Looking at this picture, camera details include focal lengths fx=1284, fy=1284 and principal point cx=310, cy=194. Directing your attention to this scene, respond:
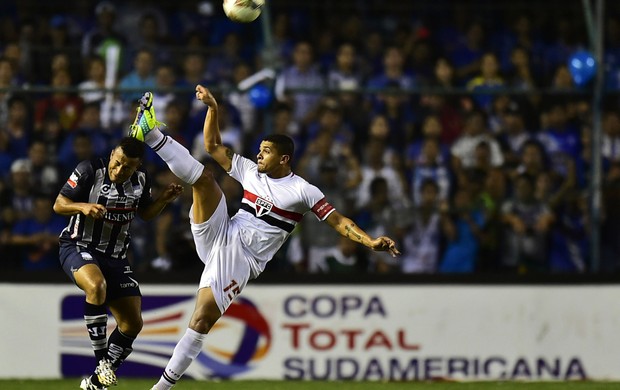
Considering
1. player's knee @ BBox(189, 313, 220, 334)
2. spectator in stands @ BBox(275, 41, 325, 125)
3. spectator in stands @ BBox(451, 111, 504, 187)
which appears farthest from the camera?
spectator in stands @ BBox(275, 41, 325, 125)

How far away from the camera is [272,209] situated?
10836 mm

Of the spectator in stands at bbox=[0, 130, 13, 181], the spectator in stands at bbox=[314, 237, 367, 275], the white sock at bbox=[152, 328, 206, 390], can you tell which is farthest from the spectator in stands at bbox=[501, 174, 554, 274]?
the spectator in stands at bbox=[0, 130, 13, 181]

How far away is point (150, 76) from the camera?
1501 cm

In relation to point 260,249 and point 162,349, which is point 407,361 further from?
point 260,249

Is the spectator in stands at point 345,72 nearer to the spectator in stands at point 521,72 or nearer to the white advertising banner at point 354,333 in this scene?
the spectator in stands at point 521,72

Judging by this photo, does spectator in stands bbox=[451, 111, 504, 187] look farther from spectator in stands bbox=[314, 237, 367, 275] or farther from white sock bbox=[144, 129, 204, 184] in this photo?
white sock bbox=[144, 129, 204, 184]

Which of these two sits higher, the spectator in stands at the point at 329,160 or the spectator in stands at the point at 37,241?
the spectator in stands at the point at 329,160

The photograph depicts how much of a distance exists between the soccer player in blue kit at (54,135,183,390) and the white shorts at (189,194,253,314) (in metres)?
0.45

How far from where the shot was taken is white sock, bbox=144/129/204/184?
10445 millimetres

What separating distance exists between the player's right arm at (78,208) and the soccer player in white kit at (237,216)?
710 millimetres

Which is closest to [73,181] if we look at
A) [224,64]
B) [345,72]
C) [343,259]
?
[343,259]

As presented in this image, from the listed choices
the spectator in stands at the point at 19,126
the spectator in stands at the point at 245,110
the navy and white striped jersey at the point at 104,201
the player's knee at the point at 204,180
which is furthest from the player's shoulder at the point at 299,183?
the spectator in stands at the point at 19,126

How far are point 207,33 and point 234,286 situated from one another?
718 cm

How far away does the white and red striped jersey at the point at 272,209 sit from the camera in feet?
35.4
